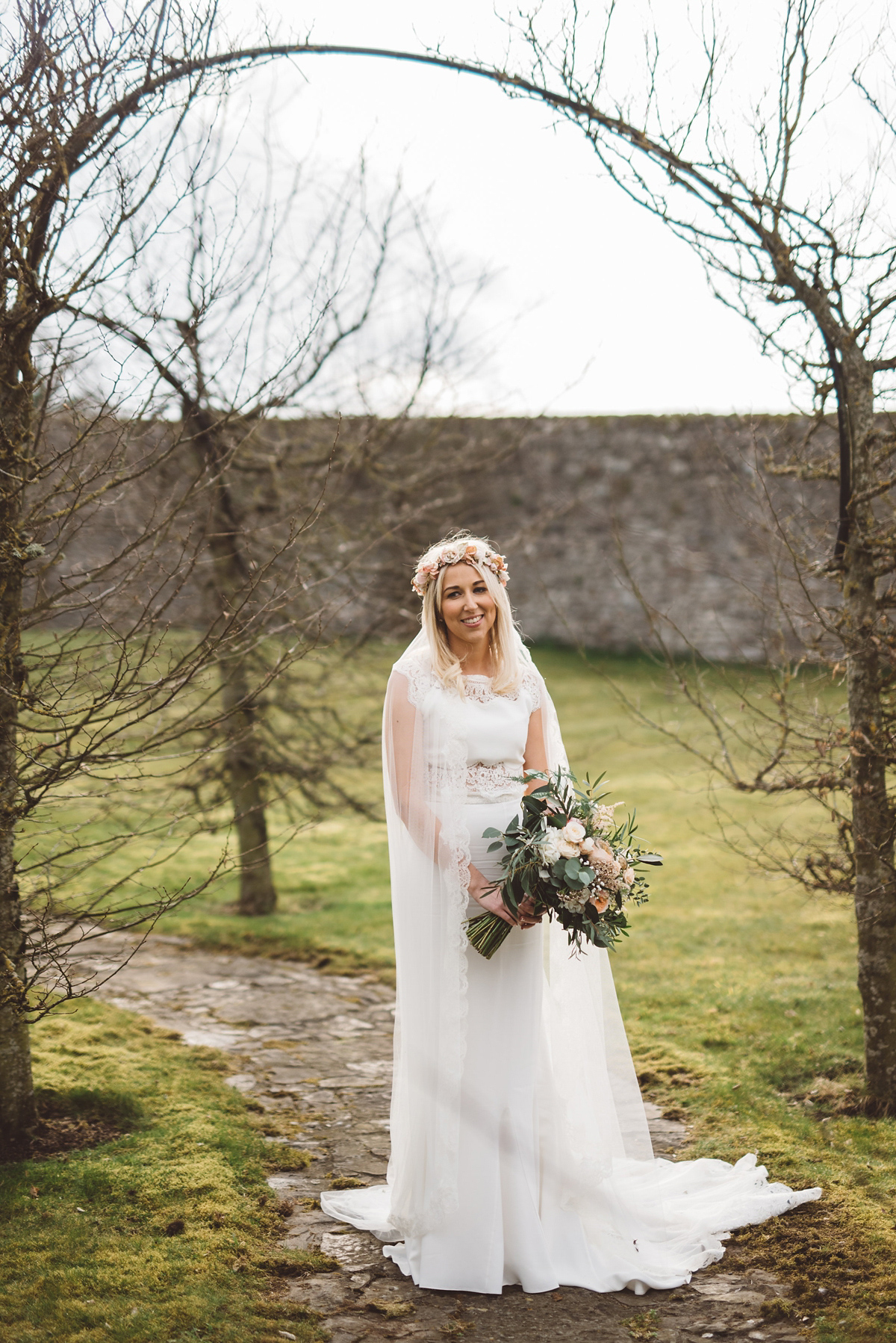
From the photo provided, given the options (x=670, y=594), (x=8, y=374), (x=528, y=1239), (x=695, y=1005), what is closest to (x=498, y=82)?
(x=8, y=374)

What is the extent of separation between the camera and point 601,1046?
4.29m

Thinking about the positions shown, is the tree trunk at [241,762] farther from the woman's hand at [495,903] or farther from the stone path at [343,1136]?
the woman's hand at [495,903]

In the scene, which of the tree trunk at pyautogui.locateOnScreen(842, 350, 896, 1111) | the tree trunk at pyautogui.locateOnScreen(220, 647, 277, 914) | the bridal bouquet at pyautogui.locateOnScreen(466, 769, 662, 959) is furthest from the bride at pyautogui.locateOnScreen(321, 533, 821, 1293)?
the tree trunk at pyautogui.locateOnScreen(220, 647, 277, 914)

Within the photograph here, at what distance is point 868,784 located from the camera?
506cm

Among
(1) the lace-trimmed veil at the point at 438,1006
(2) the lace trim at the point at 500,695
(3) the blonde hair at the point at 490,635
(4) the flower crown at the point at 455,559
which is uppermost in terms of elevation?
(4) the flower crown at the point at 455,559

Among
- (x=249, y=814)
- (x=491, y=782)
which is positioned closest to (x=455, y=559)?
(x=491, y=782)

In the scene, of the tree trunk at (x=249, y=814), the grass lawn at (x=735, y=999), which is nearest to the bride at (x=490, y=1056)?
the grass lawn at (x=735, y=999)

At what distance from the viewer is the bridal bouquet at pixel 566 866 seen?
3783 millimetres

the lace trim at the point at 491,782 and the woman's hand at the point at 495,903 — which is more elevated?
the lace trim at the point at 491,782

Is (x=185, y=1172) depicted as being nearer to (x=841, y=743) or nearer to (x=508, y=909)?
(x=508, y=909)

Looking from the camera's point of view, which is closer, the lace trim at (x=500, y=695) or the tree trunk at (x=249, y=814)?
the lace trim at (x=500, y=695)

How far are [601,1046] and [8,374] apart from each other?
366 centimetres

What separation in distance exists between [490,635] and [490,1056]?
5.42ft

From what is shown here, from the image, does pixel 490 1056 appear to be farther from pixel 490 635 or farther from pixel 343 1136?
pixel 490 635
